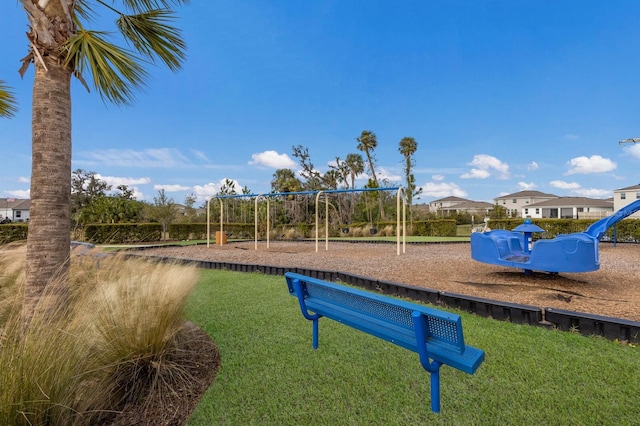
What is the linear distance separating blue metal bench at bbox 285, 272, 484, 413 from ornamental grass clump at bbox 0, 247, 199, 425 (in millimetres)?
1157

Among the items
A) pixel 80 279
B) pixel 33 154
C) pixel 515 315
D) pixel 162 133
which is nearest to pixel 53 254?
pixel 33 154

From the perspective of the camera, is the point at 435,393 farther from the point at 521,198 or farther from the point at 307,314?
the point at 521,198

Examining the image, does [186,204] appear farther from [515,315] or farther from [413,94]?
[515,315]

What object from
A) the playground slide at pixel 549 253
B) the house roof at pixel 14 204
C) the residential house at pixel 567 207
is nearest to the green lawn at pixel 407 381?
the playground slide at pixel 549 253

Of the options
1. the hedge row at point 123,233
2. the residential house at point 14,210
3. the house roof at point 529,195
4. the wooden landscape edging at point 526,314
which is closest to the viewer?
the wooden landscape edging at point 526,314

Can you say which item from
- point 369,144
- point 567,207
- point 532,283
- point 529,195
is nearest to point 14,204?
point 369,144

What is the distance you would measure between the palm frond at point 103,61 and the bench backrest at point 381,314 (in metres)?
2.66

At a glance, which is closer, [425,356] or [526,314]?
[425,356]

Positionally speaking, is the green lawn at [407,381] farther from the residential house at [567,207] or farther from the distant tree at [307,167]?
the residential house at [567,207]

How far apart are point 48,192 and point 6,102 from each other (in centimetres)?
532

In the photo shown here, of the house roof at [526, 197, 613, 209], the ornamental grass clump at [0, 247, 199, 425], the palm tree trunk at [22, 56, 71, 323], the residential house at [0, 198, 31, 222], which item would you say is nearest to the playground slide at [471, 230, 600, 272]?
the ornamental grass clump at [0, 247, 199, 425]

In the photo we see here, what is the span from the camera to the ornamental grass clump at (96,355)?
144 cm

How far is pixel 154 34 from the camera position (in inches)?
146

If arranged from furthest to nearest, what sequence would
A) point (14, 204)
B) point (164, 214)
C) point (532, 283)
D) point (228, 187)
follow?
1. point (14, 204)
2. point (228, 187)
3. point (164, 214)
4. point (532, 283)
